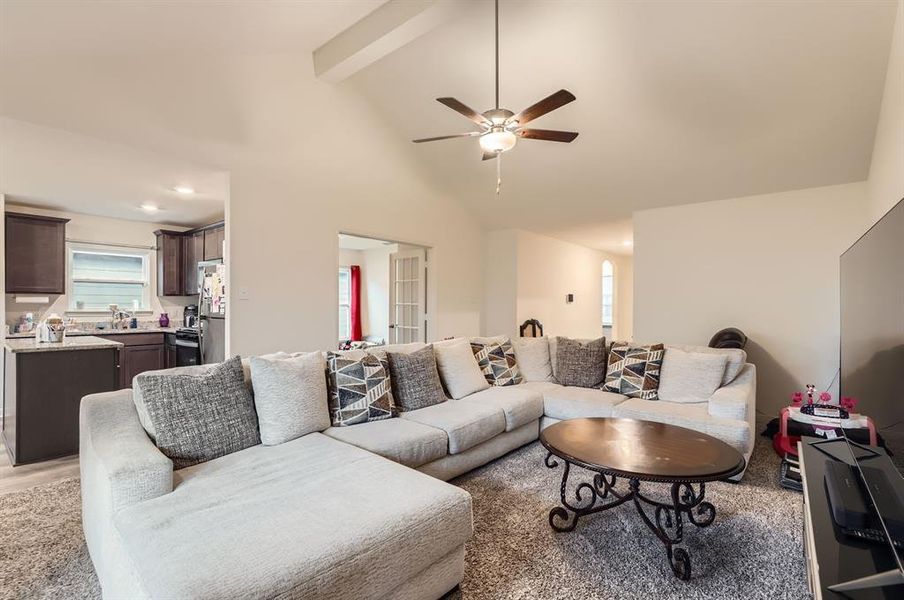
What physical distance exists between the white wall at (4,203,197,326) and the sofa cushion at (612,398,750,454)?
5.86 metres

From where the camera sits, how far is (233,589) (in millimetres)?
1087

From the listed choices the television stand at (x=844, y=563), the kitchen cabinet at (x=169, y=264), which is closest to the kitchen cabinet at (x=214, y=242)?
the kitchen cabinet at (x=169, y=264)

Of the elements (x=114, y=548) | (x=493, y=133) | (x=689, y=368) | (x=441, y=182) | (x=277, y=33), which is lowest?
(x=114, y=548)

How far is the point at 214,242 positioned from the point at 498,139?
13.6 ft

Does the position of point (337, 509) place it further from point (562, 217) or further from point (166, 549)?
point (562, 217)

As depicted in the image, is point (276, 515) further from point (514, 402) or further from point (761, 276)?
point (761, 276)

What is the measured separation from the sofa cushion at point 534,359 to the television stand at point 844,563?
240 cm

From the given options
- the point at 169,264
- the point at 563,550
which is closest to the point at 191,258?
the point at 169,264

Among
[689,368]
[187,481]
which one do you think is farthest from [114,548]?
[689,368]

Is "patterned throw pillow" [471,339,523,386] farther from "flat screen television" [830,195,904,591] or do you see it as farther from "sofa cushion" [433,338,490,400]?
"flat screen television" [830,195,904,591]

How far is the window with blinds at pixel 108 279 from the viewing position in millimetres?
5258

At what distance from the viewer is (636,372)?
3.47m

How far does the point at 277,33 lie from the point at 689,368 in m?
3.97

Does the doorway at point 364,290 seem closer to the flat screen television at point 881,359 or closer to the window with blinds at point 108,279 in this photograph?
the window with blinds at point 108,279
